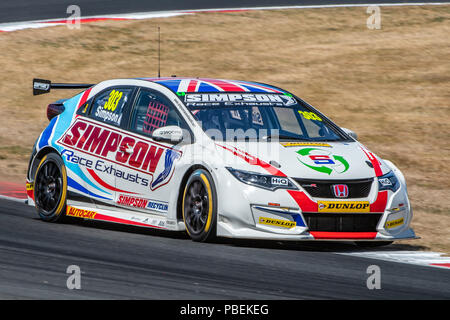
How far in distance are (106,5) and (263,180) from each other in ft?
60.1

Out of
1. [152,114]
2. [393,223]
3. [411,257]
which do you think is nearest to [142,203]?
[152,114]

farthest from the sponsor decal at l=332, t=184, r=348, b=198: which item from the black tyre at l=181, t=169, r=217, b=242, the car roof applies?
the car roof

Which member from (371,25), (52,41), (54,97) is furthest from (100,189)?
(371,25)

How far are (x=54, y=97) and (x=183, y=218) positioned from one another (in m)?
11.9

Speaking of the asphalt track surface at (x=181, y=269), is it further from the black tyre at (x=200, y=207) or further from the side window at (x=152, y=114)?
the side window at (x=152, y=114)

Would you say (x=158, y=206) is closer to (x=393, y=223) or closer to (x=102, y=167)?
(x=102, y=167)

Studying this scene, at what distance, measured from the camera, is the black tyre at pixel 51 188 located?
908 cm

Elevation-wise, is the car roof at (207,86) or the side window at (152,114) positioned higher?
the car roof at (207,86)

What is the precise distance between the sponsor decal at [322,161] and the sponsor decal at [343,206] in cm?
28

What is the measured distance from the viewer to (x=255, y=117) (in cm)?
866

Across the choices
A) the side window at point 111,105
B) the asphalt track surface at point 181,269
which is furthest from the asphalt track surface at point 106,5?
the asphalt track surface at point 181,269

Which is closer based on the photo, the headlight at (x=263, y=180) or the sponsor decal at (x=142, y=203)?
the headlight at (x=263, y=180)

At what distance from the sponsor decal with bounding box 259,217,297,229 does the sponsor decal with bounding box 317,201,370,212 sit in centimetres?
27

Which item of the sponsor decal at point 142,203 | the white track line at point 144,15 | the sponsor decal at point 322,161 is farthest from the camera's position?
the white track line at point 144,15
